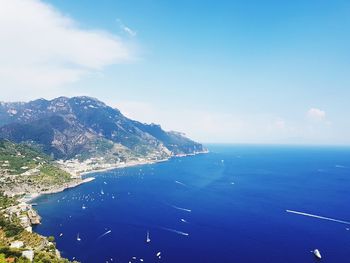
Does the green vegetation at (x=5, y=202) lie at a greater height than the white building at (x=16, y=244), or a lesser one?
greater

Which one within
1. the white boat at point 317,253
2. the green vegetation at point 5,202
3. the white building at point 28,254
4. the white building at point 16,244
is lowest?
the white boat at point 317,253

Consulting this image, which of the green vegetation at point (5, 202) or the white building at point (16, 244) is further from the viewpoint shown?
the green vegetation at point (5, 202)

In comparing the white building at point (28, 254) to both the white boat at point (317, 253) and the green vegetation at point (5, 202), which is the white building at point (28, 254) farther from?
the white boat at point (317, 253)

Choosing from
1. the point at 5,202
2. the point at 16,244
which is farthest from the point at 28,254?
the point at 5,202

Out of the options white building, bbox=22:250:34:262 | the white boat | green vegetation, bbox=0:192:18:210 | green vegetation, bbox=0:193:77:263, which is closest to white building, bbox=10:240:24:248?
green vegetation, bbox=0:193:77:263

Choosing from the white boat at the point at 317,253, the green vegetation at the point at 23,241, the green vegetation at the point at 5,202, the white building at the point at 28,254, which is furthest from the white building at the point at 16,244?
the white boat at the point at 317,253

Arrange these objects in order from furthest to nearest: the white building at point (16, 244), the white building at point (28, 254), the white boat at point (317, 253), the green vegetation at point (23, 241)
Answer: the white boat at point (317, 253) → the white building at point (16, 244) → the white building at point (28, 254) → the green vegetation at point (23, 241)

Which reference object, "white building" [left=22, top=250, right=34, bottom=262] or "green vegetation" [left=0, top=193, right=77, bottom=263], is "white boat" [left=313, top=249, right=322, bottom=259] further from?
"white building" [left=22, top=250, right=34, bottom=262]

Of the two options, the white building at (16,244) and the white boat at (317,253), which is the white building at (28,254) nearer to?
the white building at (16,244)

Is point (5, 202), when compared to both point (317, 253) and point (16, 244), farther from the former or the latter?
point (317, 253)

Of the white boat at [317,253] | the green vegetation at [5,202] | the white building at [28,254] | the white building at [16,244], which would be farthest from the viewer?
the green vegetation at [5,202]

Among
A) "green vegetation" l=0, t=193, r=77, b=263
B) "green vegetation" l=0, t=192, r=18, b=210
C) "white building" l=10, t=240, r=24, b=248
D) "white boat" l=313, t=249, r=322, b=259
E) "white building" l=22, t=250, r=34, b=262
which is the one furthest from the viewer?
"green vegetation" l=0, t=192, r=18, b=210
